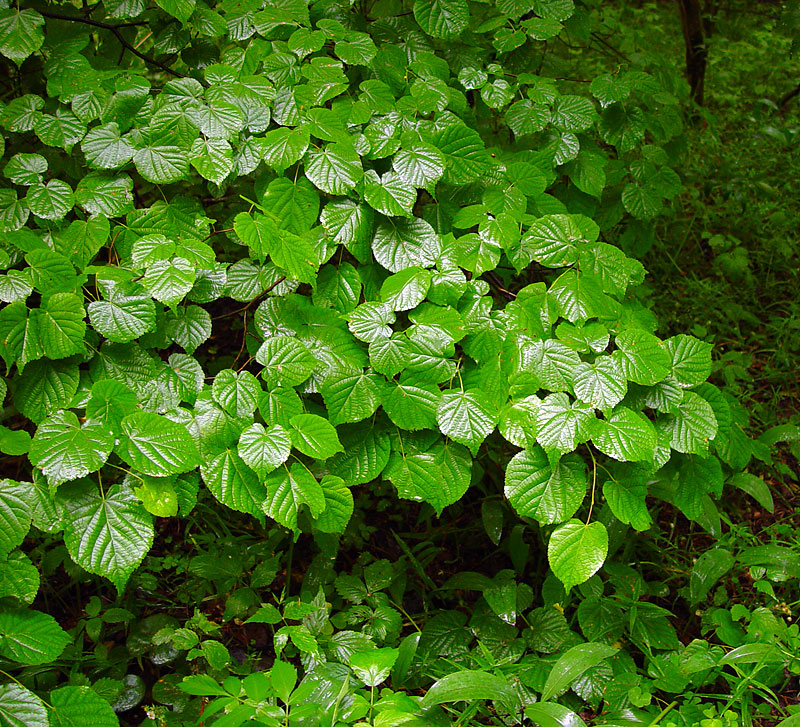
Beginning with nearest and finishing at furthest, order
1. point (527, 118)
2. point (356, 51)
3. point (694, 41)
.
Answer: point (356, 51) < point (527, 118) < point (694, 41)

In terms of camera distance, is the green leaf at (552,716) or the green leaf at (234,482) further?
the green leaf at (552,716)

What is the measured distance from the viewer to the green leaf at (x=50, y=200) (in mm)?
1542

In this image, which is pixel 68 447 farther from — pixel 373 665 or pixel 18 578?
pixel 373 665

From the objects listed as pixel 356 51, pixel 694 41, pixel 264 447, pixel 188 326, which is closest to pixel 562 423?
pixel 264 447

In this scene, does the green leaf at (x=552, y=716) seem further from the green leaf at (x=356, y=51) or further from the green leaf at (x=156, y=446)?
the green leaf at (x=356, y=51)

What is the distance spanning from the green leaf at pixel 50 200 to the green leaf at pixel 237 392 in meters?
0.59

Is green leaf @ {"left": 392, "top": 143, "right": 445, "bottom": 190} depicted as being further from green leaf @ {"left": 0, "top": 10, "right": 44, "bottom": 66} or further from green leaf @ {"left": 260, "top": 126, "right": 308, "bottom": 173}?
green leaf @ {"left": 0, "top": 10, "right": 44, "bottom": 66}

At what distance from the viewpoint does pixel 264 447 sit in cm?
129

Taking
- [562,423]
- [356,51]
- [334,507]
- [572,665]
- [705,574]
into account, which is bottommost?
[705,574]

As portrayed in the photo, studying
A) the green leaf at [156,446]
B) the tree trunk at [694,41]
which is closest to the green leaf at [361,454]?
the green leaf at [156,446]

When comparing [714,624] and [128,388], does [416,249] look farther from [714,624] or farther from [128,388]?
[714,624]

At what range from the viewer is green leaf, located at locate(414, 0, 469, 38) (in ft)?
6.10

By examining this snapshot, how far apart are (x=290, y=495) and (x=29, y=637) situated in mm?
553

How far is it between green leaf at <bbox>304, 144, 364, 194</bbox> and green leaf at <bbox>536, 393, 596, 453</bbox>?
0.68m
